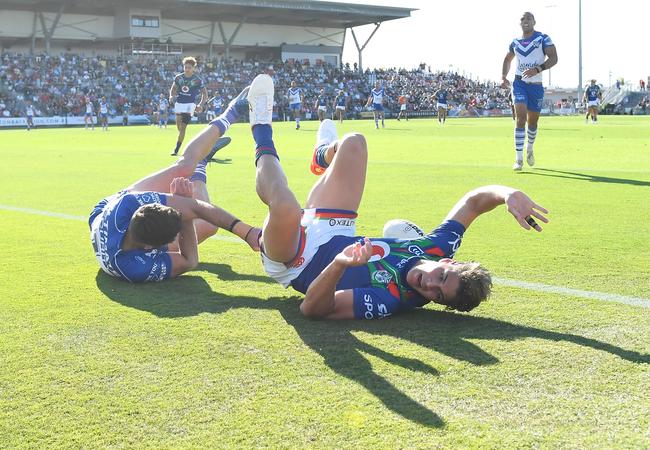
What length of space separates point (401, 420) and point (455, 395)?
0.35 m

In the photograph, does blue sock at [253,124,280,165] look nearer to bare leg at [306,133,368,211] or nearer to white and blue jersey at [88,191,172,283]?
bare leg at [306,133,368,211]

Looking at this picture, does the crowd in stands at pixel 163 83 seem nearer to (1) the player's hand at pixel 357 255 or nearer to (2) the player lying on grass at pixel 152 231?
(2) the player lying on grass at pixel 152 231

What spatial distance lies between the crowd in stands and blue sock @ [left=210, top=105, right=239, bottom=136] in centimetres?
4771

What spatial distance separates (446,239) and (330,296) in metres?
0.92

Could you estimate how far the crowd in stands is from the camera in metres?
52.3

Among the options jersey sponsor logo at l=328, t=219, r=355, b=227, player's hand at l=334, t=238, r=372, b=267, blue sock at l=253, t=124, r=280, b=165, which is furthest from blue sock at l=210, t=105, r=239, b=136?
player's hand at l=334, t=238, r=372, b=267

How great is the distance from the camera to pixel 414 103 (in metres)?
70.3

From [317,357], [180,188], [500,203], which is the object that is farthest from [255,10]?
[317,357]

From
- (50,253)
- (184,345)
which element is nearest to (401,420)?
(184,345)

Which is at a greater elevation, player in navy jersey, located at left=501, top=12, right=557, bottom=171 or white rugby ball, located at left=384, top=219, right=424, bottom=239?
player in navy jersey, located at left=501, top=12, right=557, bottom=171

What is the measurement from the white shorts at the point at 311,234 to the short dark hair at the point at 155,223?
745mm

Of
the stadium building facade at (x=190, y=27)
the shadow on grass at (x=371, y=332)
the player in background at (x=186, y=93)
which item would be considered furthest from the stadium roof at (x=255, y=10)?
the shadow on grass at (x=371, y=332)

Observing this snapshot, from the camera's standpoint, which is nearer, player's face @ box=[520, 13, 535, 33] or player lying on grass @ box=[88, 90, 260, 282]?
player lying on grass @ box=[88, 90, 260, 282]

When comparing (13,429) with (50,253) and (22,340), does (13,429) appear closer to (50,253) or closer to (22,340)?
(22,340)
